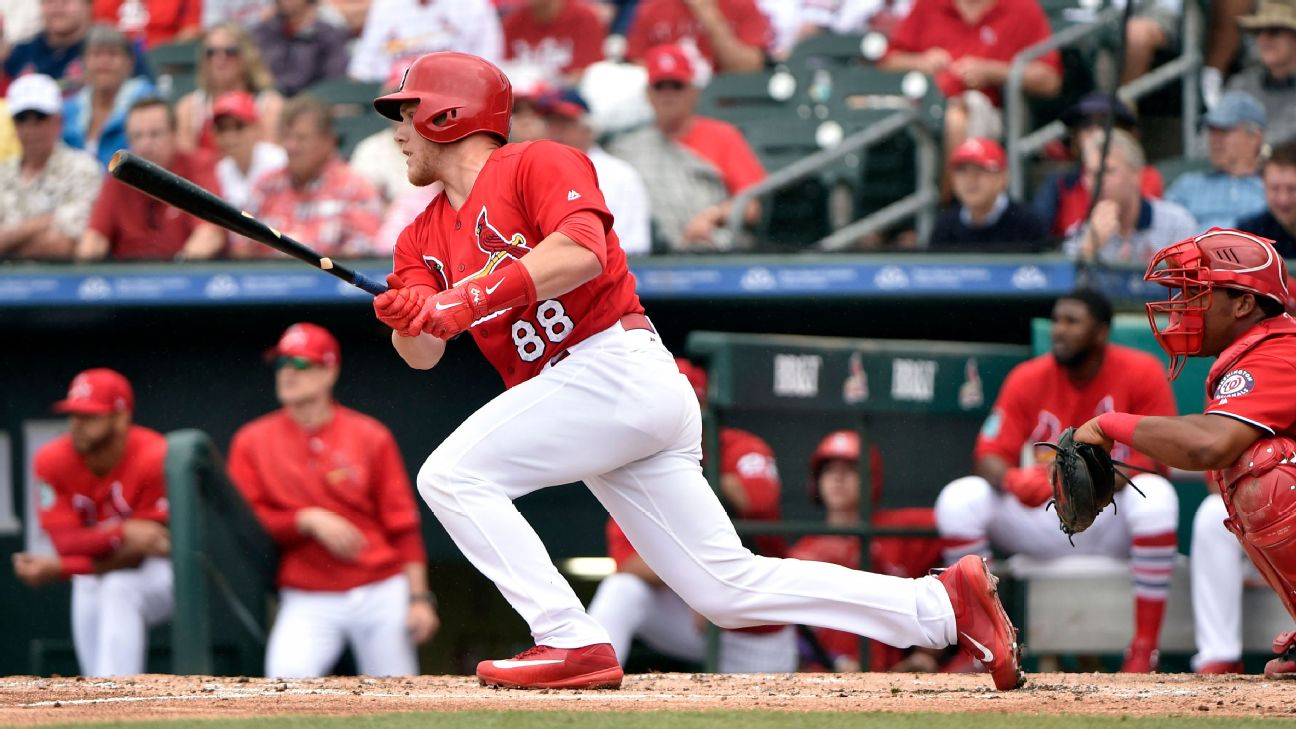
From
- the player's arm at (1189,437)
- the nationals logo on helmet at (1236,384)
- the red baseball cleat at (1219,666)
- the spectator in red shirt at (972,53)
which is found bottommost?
the red baseball cleat at (1219,666)

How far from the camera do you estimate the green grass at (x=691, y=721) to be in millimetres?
3422

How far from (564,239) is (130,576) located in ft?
13.4

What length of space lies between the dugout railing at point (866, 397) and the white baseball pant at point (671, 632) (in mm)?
120

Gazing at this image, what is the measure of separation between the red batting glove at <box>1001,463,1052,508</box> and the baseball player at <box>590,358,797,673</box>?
0.94 meters

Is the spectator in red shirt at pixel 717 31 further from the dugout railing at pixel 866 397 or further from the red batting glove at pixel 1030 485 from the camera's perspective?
the red batting glove at pixel 1030 485

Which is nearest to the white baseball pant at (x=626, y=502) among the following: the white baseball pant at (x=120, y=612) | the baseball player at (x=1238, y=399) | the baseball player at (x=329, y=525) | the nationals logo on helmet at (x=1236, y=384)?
the baseball player at (x=1238, y=399)

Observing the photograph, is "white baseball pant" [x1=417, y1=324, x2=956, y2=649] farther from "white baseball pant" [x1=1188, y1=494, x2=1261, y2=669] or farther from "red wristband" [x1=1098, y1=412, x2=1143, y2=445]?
"white baseball pant" [x1=1188, y1=494, x2=1261, y2=669]

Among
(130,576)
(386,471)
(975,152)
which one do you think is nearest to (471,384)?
(386,471)

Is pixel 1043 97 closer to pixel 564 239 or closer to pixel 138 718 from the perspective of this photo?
→ pixel 564 239

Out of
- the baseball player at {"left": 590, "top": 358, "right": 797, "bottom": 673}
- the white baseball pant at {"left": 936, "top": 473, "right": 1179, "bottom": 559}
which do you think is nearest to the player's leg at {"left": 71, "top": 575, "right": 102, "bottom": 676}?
the baseball player at {"left": 590, "top": 358, "right": 797, "bottom": 673}

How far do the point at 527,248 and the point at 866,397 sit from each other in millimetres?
3081

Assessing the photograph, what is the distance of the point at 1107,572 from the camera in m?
6.34

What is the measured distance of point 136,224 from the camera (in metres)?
7.82

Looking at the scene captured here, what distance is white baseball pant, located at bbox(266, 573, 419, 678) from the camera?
6.89m
